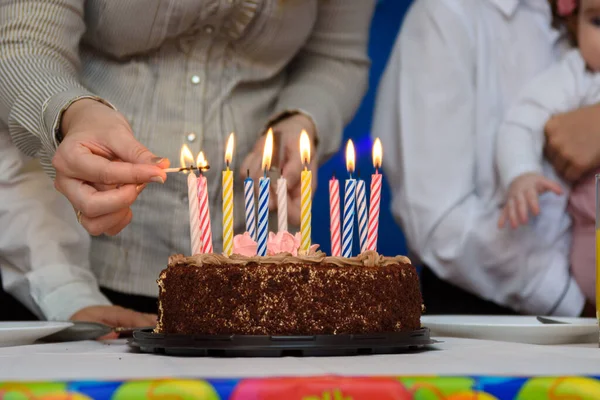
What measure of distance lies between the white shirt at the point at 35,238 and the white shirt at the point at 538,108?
991mm

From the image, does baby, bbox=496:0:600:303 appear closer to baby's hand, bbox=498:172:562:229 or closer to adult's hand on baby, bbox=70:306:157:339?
baby's hand, bbox=498:172:562:229

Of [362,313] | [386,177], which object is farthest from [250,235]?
[386,177]

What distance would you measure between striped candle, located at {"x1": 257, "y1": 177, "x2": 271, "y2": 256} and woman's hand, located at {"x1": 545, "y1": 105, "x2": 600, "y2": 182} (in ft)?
3.52

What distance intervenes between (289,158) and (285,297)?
1.88ft

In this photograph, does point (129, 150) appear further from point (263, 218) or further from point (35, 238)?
point (35, 238)

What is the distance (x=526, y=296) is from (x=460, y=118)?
1.52ft

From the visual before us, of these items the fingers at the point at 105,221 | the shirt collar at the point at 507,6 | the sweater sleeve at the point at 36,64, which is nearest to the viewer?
the fingers at the point at 105,221

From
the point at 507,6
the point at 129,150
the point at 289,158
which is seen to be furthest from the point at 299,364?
the point at 507,6

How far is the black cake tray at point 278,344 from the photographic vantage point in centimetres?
77

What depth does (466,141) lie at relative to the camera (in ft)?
6.40

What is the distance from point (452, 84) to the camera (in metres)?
1.96

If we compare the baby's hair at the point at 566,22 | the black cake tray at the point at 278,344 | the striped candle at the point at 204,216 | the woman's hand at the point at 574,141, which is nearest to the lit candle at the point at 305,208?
the striped candle at the point at 204,216

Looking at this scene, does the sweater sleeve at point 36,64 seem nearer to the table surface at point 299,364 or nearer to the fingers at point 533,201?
the table surface at point 299,364

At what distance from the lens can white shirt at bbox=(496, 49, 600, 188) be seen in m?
1.85
